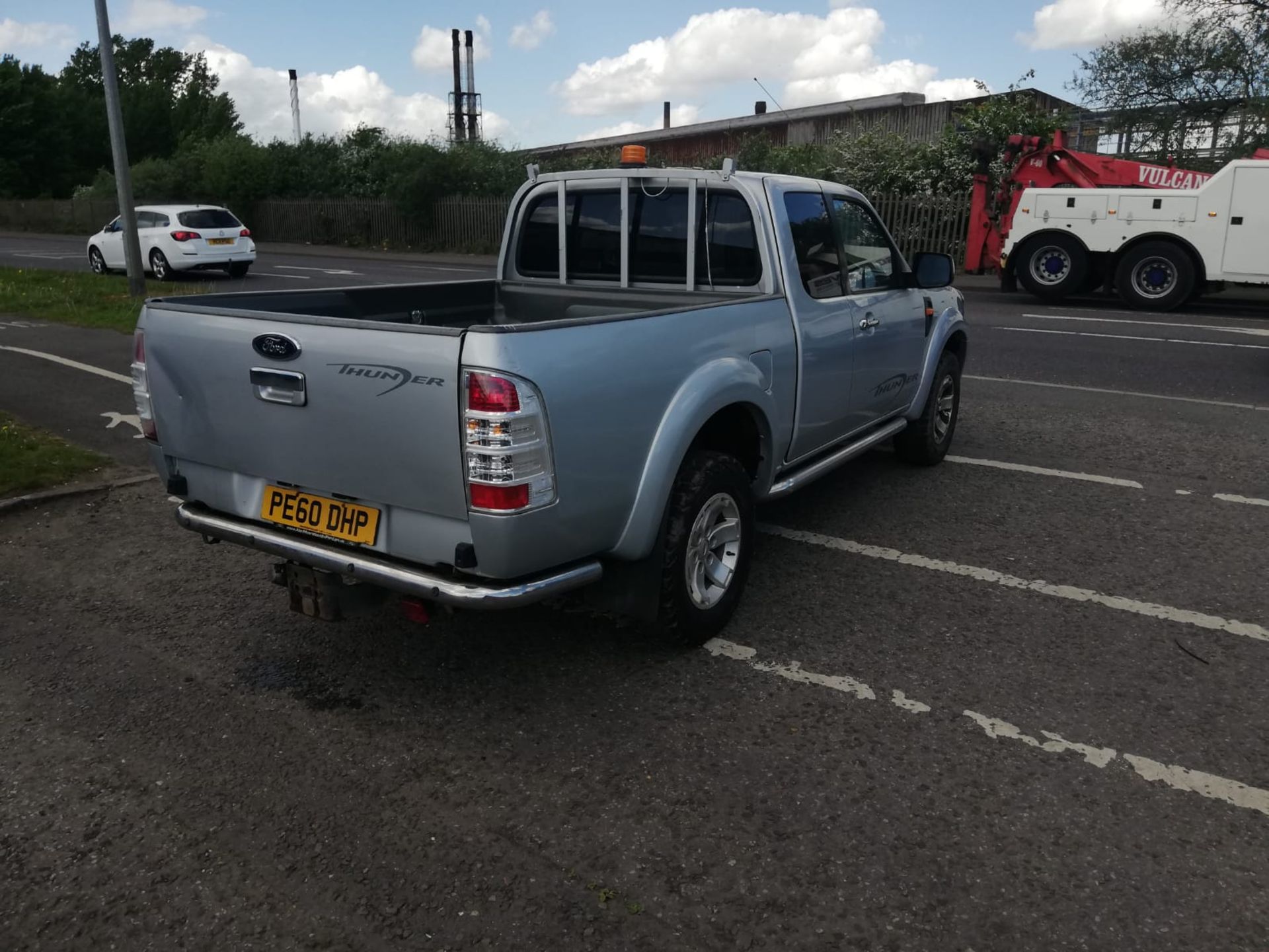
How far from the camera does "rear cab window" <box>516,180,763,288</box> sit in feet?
16.0

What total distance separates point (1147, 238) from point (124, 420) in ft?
47.1

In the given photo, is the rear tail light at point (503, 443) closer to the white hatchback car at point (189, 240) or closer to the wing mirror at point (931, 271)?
the wing mirror at point (931, 271)

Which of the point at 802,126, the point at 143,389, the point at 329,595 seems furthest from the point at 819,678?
the point at 802,126

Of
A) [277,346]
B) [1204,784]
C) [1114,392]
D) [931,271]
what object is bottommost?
[1204,784]

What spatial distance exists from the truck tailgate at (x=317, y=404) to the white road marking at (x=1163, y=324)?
13.2 metres

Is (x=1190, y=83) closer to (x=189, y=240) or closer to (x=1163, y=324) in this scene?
(x=1163, y=324)

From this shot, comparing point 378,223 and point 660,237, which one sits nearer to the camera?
point 660,237

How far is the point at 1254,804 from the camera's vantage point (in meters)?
3.16


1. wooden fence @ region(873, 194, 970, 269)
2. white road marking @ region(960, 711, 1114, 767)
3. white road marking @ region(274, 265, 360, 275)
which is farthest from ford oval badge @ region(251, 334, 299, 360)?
white road marking @ region(274, 265, 360, 275)

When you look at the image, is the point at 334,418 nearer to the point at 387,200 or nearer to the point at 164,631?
the point at 164,631

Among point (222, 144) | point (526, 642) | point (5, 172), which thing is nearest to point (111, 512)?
point (526, 642)

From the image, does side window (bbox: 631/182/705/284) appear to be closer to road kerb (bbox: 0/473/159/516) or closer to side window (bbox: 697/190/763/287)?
side window (bbox: 697/190/763/287)

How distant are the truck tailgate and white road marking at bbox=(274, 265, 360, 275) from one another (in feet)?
68.0

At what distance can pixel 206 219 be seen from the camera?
68.6ft
